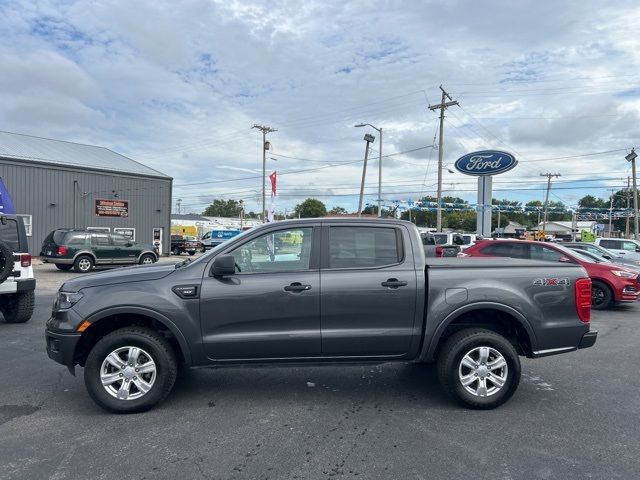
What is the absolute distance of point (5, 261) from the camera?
7.70m

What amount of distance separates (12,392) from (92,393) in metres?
1.27

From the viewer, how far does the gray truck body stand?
4.45 metres

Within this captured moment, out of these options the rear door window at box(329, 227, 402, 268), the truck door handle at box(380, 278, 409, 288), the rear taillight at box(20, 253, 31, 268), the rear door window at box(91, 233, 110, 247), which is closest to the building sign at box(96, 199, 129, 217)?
the rear door window at box(91, 233, 110, 247)

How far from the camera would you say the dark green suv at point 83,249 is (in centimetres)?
1897

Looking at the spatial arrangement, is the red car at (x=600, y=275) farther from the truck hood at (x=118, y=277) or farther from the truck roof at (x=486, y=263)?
the truck hood at (x=118, y=277)

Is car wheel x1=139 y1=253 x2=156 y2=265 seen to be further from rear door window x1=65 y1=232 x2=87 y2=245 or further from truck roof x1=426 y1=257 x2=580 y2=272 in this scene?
truck roof x1=426 y1=257 x2=580 y2=272

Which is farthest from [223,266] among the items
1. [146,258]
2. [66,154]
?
[66,154]

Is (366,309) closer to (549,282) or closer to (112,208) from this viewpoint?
(549,282)

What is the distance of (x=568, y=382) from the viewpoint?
216 inches

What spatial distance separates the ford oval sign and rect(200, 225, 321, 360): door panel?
23096mm

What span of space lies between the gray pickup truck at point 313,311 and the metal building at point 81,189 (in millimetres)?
27599

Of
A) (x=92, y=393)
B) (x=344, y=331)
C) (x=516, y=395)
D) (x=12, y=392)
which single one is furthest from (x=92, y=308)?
(x=516, y=395)

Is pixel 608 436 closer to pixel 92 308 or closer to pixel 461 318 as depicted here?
pixel 461 318

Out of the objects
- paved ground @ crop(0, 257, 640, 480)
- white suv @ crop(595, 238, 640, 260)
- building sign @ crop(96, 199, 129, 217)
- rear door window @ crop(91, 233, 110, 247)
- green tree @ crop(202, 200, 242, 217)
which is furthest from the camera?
green tree @ crop(202, 200, 242, 217)
